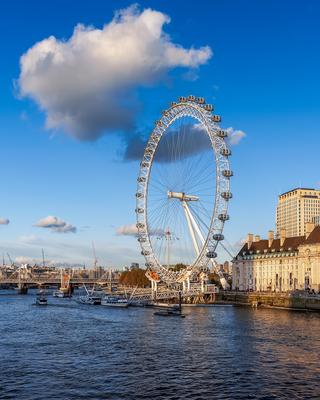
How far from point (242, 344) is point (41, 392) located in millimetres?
21228

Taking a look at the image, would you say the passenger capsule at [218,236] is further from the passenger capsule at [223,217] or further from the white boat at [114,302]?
the white boat at [114,302]

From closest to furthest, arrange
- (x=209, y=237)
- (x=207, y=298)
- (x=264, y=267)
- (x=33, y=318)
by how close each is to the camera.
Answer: (x=33, y=318)
(x=209, y=237)
(x=207, y=298)
(x=264, y=267)

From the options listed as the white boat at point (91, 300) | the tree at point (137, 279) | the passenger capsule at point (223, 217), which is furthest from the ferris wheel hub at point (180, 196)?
the tree at point (137, 279)

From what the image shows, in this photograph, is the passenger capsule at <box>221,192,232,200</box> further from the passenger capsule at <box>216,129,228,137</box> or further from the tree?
the tree

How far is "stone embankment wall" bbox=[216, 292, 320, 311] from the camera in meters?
86.3

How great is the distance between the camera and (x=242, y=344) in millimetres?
46969

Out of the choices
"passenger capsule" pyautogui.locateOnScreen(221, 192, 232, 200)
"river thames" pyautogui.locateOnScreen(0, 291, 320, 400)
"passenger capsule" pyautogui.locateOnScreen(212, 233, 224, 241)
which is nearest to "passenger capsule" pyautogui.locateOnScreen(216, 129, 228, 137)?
"passenger capsule" pyautogui.locateOnScreen(221, 192, 232, 200)

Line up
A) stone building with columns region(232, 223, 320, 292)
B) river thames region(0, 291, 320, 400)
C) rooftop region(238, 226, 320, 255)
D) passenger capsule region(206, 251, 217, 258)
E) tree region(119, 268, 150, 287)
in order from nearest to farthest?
river thames region(0, 291, 320, 400) < passenger capsule region(206, 251, 217, 258) < stone building with columns region(232, 223, 320, 292) < rooftop region(238, 226, 320, 255) < tree region(119, 268, 150, 287)

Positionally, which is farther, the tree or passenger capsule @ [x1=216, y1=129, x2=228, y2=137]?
the tree

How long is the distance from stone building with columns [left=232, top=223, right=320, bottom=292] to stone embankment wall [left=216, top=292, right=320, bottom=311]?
8560mm

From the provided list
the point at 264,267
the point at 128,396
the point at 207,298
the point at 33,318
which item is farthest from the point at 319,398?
the point at 264,267

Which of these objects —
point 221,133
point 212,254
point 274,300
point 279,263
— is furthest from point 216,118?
point 279,263

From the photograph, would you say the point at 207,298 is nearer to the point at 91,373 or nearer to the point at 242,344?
the point at 242,344

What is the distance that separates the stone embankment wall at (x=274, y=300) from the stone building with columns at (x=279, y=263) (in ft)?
28.1
